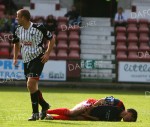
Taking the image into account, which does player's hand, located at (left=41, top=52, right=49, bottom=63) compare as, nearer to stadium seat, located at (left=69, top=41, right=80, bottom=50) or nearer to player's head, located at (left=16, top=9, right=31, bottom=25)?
player's head, located at (left=16, top=9, right=31, bottom=25)

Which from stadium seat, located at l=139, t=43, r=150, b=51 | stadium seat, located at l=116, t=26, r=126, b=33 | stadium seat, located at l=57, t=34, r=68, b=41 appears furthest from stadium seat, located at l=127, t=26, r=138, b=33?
stadium seat, located at l=57, t=34, r=68, b=41

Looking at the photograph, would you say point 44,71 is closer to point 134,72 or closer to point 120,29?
point 134,72

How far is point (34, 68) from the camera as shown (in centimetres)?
1083

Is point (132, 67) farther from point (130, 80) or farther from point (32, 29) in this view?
point (32, 29)

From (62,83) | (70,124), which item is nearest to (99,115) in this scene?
(70,124)

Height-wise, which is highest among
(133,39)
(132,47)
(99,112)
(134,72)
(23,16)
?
(23,16)

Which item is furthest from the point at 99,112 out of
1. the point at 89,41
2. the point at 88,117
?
the point at 89,41

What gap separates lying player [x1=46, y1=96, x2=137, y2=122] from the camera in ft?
35.4

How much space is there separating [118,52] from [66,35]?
2.48m

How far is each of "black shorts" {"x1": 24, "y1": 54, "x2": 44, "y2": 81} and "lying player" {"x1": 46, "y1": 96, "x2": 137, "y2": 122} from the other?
89 cm

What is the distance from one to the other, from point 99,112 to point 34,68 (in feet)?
4.92

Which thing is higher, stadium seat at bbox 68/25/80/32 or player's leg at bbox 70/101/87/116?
stadium seat at bbox 68/25/80/32

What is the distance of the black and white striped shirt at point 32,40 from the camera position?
431 inches

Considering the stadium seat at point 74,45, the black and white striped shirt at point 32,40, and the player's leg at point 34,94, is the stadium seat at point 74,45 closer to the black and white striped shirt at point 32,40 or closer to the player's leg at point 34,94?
the black and white striped shirt at point 32,40
